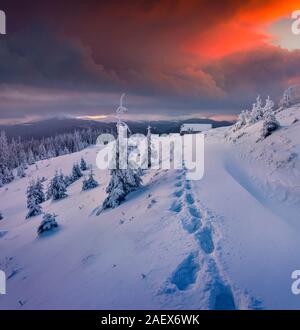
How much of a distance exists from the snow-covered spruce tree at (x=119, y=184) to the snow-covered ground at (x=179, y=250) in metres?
0.74

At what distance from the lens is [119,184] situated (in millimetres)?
17734

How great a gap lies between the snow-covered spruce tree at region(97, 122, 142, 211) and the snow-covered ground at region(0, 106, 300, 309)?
2.41ft

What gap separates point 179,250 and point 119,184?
33.4ft

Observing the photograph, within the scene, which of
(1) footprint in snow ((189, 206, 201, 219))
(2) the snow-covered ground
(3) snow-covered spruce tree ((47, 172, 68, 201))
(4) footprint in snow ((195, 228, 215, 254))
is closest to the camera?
(2) the snow-covered ground

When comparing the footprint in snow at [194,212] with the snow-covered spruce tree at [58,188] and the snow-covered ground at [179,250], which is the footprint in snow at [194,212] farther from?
the snow-covered spruce tree at [58,188]

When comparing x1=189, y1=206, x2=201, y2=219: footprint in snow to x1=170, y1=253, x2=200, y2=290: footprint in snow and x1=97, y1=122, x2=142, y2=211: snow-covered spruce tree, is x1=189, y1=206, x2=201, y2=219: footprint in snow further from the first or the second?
x1=97, y1=122, x2=142, y2=211: snow-covered spruce tree

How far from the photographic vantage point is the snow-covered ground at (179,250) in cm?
671

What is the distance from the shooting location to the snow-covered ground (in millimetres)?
6707

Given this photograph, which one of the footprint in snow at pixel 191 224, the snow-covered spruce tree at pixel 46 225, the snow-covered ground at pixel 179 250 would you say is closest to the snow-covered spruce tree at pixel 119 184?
the snow-covered ground at pixel 179 250

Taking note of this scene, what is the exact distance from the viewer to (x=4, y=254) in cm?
1586

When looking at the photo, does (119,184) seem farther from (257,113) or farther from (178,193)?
(257,113)

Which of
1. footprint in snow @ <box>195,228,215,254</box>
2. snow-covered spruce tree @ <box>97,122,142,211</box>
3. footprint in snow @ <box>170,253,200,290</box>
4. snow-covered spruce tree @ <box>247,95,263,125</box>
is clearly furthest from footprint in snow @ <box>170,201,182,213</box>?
snow-covered spruce tree @ <box>247,95,263,125</box>

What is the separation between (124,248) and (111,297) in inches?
120
